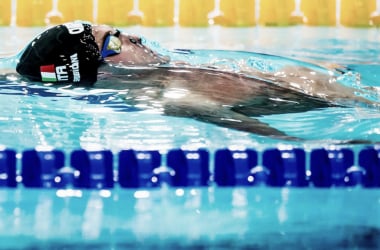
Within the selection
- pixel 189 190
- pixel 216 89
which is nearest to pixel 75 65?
pixel 216 89

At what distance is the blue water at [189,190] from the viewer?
7.14 ft

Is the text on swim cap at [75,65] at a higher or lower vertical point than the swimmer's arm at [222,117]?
higher

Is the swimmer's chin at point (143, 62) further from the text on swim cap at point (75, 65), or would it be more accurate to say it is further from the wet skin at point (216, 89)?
the text on swim cap at point (75, 65)

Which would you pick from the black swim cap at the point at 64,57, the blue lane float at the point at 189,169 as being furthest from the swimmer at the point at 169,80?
the blue lane float at the point at 189,169

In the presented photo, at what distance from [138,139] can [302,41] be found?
37.1 inches

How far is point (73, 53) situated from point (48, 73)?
0.13 meters

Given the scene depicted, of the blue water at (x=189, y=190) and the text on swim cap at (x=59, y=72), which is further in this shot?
the text on swim cap at (x=59, y=72)

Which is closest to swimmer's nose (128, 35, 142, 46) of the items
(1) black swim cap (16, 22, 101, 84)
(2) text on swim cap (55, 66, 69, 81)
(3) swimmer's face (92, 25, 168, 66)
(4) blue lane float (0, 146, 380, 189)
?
(3) swimmer's face (92, 25, 168, 66)

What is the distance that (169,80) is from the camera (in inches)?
111

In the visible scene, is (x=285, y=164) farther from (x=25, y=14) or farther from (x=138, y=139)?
(x=25, y=14)

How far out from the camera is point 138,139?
8.55ft

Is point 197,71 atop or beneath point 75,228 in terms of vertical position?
atop

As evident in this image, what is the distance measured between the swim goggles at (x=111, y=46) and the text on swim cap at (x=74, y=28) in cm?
11

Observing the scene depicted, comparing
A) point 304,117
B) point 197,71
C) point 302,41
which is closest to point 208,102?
point 197,71
